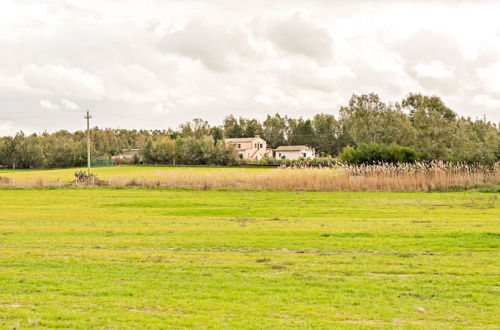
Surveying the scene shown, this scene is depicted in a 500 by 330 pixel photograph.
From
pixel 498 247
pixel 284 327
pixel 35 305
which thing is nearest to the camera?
pixel 284 327

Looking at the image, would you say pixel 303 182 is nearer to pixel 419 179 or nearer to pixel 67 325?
pixel 419 179

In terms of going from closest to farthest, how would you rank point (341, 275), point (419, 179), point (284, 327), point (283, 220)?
1. point (284, 327)
2. point (341, 275)
3. point (283, 220)
4. point (419, 179)

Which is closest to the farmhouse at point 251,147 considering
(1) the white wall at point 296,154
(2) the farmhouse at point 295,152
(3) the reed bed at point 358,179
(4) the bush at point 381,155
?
(2) the farmhouse at point 295,152

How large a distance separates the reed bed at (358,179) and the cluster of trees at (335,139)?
6577 millimetres

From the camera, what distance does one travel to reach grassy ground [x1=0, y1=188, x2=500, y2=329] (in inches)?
280

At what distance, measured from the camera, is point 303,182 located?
34844mm

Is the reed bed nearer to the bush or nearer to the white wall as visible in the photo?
the bush

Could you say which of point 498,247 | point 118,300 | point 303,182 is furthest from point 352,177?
point 118,300

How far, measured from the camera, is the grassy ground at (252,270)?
7.11 meters

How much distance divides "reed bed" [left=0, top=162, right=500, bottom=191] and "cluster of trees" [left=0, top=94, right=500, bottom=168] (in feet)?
21.6

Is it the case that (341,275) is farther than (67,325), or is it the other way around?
(341,275)

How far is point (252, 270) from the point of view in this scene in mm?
10023

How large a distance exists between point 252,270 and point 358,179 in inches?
972

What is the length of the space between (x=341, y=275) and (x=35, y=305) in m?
5.22
